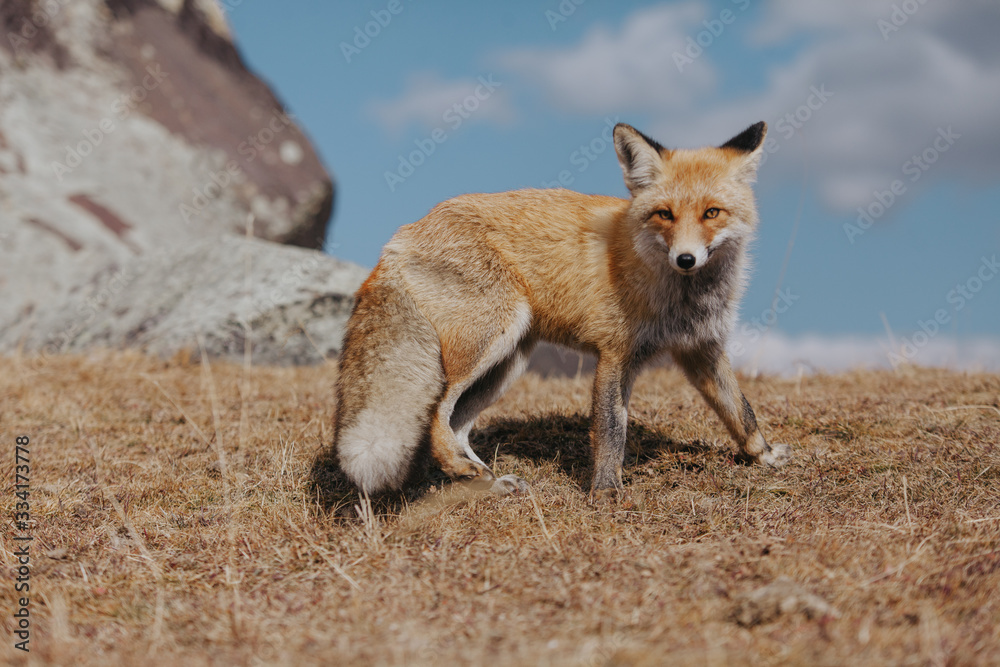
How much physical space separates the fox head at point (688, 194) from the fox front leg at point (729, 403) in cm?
71

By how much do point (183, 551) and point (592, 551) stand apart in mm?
1861

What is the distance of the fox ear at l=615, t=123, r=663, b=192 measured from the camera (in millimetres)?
3838

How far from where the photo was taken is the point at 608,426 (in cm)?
382

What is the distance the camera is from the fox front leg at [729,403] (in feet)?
13.8

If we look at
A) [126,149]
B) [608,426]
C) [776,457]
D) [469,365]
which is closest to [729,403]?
[776,457]

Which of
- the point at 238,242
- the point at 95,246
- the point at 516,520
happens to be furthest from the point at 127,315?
the point at 516,520

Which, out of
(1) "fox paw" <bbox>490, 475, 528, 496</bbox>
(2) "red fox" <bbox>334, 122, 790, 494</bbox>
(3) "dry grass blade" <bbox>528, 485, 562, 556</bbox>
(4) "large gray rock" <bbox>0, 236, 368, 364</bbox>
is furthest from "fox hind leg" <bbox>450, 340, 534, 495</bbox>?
(4) "large gray rock" <bbox>0, 236, 368, 364</bbox>

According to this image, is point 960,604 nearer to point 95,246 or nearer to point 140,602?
point 140,602

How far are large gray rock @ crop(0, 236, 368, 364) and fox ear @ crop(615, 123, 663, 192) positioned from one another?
4.27 m

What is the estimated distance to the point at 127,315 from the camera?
8.62m

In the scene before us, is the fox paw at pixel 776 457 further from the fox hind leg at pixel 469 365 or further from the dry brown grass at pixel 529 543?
the fox hind leg at pixel 469 365

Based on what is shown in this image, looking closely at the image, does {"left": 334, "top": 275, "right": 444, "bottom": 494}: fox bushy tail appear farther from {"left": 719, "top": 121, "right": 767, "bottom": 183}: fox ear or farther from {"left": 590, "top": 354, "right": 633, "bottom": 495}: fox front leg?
{"left": 719, "top": 121, "right": 767, "bottom": 183}: fox ear

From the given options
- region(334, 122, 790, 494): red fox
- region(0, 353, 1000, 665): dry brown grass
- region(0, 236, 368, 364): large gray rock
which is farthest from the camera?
region(0, 236, 368, 364): large gray rock

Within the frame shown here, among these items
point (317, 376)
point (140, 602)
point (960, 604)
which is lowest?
point (317, 376)
